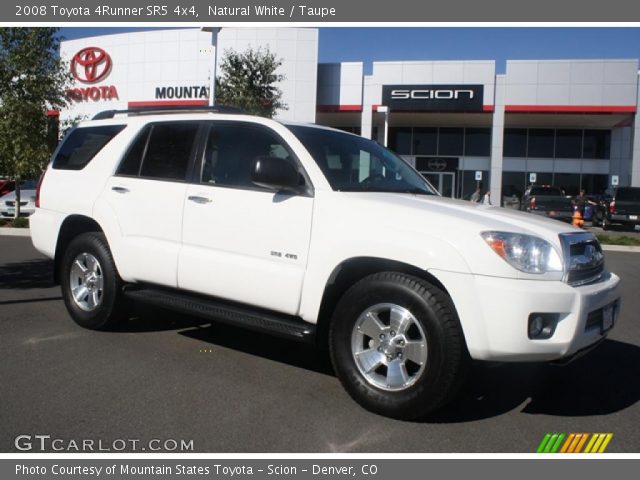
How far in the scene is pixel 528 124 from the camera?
3275 cm

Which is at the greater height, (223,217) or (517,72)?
(517,72)

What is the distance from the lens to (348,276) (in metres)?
3.93

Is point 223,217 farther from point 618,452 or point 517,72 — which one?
point 517,72

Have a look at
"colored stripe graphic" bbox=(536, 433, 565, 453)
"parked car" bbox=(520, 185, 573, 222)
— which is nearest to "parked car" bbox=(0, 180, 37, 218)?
"parked car" bbox=(520, 185, 573, 222)

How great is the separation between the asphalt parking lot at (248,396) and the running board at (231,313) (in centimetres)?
44

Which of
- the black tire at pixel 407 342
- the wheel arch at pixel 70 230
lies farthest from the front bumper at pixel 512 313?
the wheel arch at pixel 70 230

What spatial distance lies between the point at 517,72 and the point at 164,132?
89.4ft

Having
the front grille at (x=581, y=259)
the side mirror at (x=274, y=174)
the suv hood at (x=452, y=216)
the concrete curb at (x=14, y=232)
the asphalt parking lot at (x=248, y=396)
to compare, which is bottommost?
the asphalt parking lot at (x=248, y=396)

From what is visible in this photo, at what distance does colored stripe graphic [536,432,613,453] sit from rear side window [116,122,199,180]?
326 centimetres

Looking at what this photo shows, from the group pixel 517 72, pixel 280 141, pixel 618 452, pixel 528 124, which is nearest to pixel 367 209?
pixel 280 141

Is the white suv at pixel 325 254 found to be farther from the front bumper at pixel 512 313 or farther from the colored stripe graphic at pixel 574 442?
the colored stripe graphic at pixel 574 442

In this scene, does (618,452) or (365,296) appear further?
(365,296)

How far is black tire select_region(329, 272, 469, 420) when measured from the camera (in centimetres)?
338

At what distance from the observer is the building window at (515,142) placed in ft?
110
